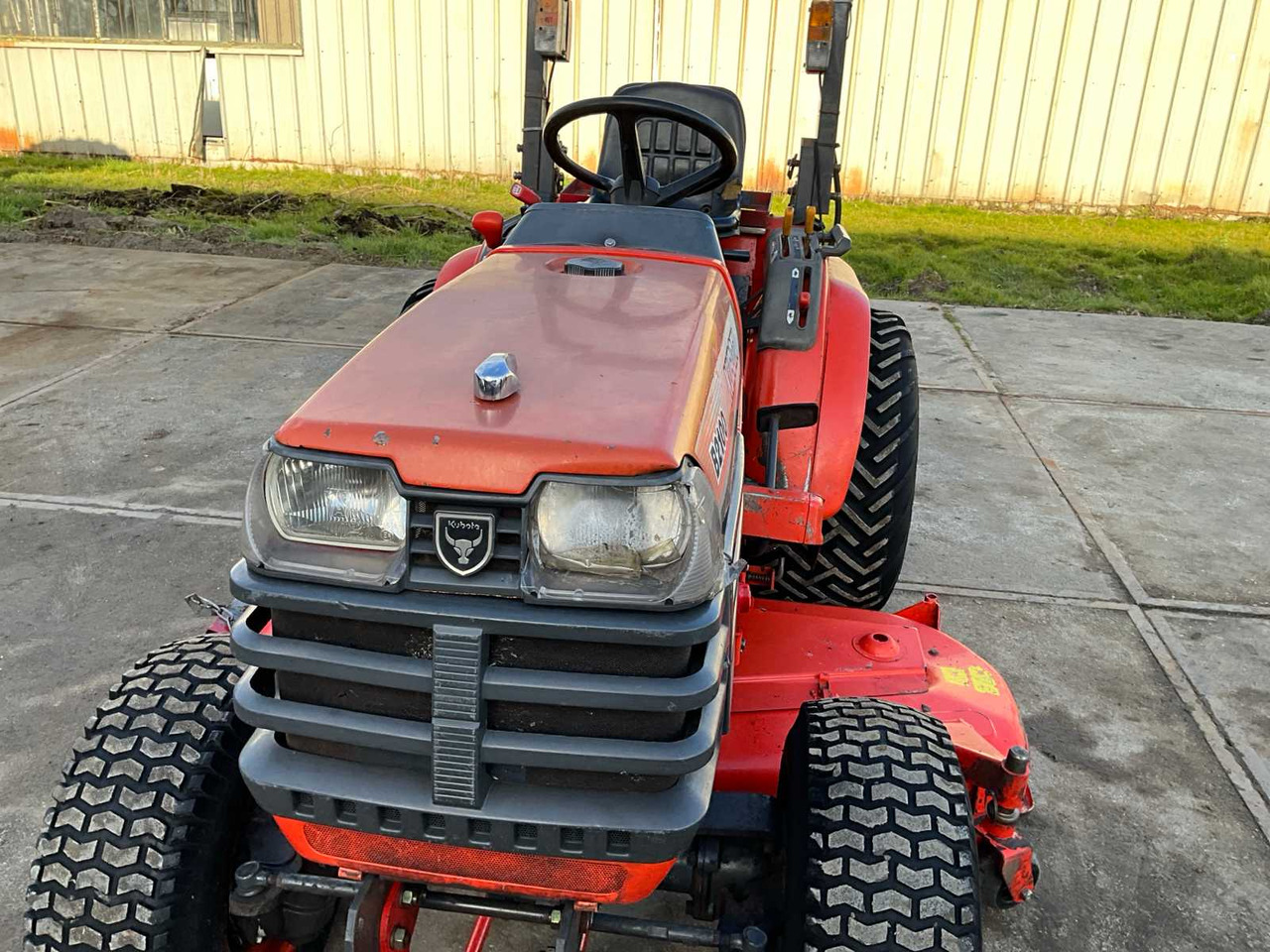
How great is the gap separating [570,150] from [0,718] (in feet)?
29.3

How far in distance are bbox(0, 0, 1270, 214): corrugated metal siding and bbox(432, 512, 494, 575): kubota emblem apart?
9859mm

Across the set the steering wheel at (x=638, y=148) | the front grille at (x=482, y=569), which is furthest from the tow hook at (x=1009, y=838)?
the steering wheel at (x=638, y=148)

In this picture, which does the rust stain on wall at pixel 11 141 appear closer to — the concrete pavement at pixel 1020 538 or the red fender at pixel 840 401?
the concrete pavement at pixel 1020 538

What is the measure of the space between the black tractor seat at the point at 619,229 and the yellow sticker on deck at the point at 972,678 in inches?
42.9

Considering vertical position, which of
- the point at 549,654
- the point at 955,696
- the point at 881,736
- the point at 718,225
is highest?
the point at 718,225

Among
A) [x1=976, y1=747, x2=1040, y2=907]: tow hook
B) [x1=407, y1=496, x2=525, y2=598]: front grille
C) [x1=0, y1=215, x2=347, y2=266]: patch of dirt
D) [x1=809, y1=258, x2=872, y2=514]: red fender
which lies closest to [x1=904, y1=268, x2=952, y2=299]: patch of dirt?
[x1=0, y1=215, x2=347, y2=266]: patch of dirt

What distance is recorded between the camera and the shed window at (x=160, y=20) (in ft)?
37.7

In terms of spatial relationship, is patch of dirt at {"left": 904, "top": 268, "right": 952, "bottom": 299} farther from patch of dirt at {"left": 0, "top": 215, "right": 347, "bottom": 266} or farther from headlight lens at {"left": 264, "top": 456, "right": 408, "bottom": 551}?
headlight lens at {"left": 264, "top": 456, "right": 408, "bottom": 551}

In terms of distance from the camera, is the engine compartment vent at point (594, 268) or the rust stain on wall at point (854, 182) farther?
the rust stain on wall at point (854, 182)

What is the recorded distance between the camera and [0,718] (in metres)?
2.81

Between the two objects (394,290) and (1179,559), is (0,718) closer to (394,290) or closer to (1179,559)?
(1179,559)

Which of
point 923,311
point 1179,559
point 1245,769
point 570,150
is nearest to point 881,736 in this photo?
point 1245,769

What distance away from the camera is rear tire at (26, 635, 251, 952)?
1755mm

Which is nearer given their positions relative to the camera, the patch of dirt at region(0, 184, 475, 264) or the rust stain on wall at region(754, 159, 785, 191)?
the patch of dirt at region(0, 184, 475, 264)
